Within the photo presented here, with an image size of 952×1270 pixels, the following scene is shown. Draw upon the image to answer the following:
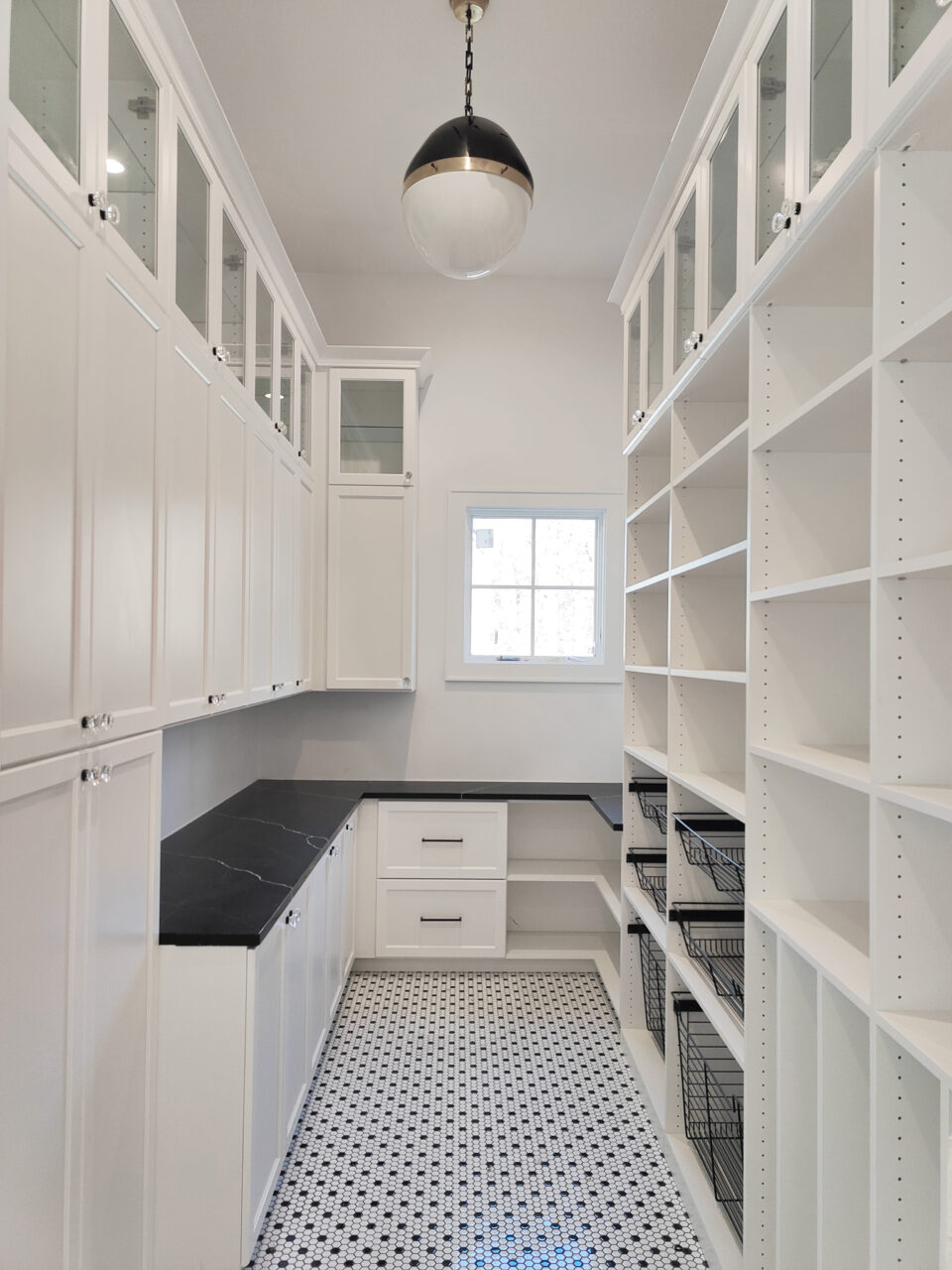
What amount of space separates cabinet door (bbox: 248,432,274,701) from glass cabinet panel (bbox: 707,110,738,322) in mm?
1369

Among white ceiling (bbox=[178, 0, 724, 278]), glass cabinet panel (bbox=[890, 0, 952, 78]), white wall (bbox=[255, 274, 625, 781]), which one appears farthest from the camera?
white wall (bbox=[255, 274, 625, 781])

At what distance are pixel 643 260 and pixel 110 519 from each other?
2.01 meters

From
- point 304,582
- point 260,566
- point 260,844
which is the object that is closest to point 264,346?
point 260,566

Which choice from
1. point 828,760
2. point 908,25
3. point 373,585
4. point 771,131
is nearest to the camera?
point 908,25

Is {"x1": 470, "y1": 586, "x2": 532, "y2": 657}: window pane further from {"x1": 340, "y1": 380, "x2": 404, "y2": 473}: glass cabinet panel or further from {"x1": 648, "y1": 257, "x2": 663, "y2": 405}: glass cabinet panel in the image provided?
{"x1": 648, "y1": 257, "x2": 663, "y2": 405}: glass cabinet panel

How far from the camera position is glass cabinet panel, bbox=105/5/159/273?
139 cm

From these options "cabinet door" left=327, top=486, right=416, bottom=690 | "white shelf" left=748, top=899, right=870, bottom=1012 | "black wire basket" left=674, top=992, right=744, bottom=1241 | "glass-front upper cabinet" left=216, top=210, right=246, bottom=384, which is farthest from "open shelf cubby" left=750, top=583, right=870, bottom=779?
"cabinet door" left=327, top=486, right=416, bottom=690

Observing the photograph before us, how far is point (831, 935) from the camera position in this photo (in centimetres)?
143

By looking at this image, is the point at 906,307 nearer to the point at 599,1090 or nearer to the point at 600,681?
the point at 599,1090

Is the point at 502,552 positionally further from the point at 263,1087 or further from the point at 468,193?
the point at 263,1087

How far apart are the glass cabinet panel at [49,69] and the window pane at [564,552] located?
9.53 ft

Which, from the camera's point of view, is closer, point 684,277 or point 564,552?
point 684,277

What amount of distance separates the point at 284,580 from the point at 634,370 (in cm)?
147

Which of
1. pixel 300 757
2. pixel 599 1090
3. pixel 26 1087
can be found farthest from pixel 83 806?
pixel 300 757
